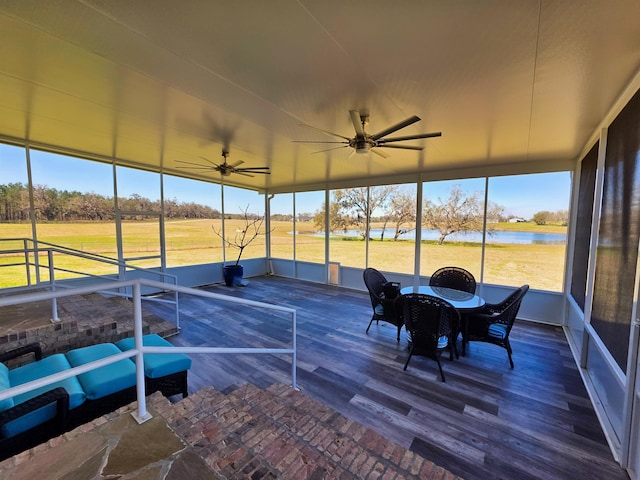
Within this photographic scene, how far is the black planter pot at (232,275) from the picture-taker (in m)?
7.11

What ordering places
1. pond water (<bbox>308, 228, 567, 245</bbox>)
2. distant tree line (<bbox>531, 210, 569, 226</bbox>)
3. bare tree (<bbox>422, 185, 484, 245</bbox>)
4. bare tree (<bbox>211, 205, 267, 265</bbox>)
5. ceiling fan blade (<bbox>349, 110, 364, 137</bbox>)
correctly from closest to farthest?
1. ceiling fan blade (<bbox>349, 110, 364, 137</bbox>)
2. distant tree line (<bbox>531, 210, 569, 226</bbox>)
3. pond water (<bbox>308, 228, 567, 245</bbox>)
4. bare tree (<bbox>422, 185, 484, 245</bbox>)
5. bare tree (<bbox>211, 205, 267, 265</bbox>)

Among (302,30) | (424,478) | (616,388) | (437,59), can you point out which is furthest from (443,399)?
(302,30)

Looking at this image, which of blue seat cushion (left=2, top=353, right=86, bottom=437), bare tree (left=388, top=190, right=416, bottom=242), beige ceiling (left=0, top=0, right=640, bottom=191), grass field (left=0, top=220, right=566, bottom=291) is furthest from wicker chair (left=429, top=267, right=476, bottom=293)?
blue seat cushion (left=2, top=353, right=86, bottom=437)

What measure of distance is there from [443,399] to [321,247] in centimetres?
544

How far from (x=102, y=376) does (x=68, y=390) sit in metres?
0.20

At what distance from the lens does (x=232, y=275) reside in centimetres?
711

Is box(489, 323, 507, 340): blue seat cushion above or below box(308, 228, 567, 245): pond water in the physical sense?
below

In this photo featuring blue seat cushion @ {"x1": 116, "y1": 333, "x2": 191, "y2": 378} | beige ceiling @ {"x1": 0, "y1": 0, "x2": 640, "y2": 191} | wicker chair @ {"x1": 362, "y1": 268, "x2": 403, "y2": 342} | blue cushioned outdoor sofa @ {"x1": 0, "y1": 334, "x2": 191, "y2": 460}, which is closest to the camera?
beige ceiling @ {"x1": 0, "y1": 0, "x2": 640, "y2": 191}

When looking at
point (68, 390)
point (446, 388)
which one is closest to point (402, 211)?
point (446, 388)

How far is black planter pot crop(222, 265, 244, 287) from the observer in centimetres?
711

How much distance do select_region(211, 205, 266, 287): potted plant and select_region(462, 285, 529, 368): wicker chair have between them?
567cm

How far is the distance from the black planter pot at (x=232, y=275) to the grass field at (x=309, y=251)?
1.94ft

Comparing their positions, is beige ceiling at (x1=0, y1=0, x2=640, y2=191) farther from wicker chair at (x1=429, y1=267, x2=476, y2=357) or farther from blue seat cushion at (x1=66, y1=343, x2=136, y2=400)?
blue seat cushion at (x1=66, y1=343, x2=136, y2=400)

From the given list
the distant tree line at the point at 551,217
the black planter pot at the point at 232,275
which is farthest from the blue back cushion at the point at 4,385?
the distant tree line at the point at 551,217
